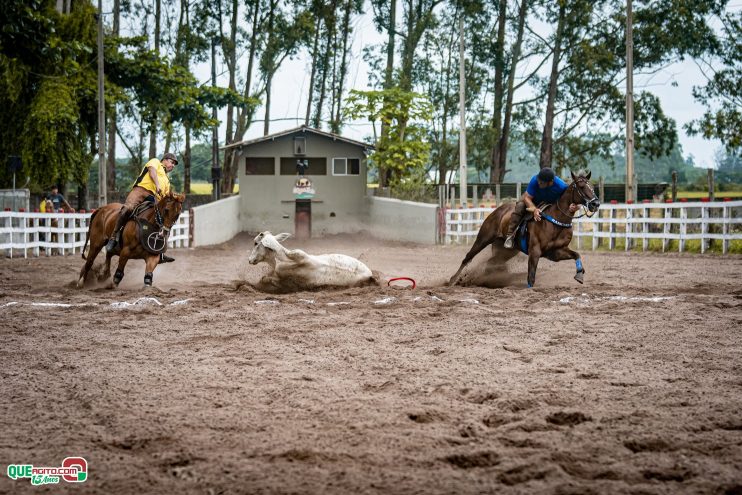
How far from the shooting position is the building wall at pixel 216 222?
27.4m

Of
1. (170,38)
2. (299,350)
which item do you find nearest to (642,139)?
(170,38)

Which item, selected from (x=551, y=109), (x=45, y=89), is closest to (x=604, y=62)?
(x=551, y=109)

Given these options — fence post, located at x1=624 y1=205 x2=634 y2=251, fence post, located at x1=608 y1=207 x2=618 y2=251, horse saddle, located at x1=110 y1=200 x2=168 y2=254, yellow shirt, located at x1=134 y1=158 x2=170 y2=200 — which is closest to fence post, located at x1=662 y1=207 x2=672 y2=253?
fence post, located at x1=624 y1=205 x2=634 y2=251

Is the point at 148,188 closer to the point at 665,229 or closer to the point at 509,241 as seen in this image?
the point at 509,241

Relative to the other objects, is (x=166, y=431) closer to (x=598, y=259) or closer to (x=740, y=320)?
(x=740, y=320)

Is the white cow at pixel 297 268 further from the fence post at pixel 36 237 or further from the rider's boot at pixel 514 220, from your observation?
the fence post at pixel 36 237

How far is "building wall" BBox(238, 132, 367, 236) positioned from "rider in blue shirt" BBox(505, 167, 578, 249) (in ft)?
78.2

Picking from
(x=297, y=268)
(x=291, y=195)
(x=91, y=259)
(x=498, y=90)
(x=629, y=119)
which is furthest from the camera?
(x=498, y=90)

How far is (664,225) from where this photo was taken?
824 inches

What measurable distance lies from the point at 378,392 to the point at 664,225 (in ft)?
56.4

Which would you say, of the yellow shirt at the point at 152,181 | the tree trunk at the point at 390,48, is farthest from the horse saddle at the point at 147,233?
the tree trunk at the point at 390,48

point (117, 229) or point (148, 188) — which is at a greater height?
point (148, 188)

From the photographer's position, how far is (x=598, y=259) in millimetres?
18688

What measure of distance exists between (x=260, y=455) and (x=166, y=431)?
0.77 meters
